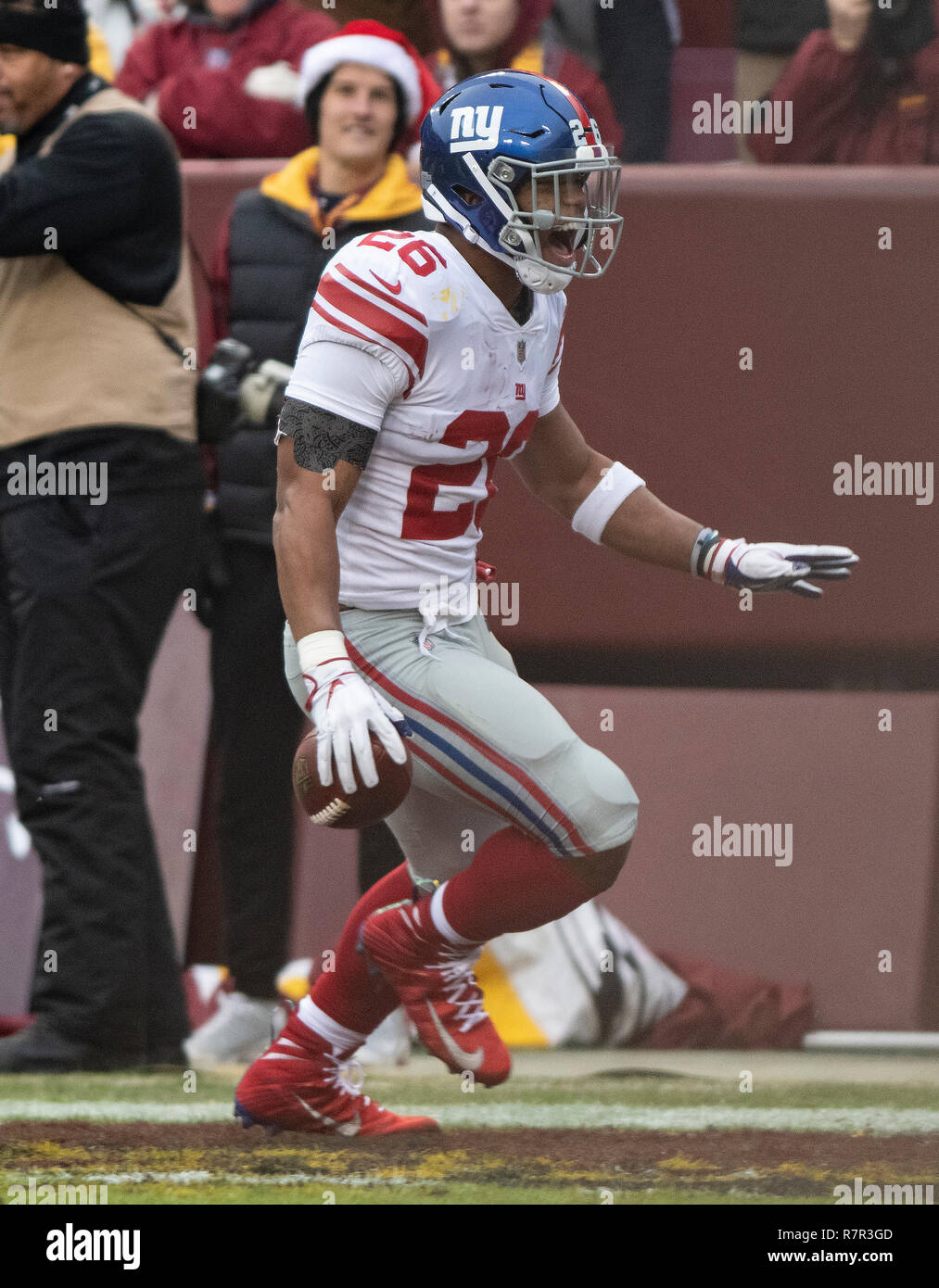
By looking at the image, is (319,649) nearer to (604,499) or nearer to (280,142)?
(604,499)

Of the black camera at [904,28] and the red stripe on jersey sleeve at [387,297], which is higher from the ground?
the black camera at [904,28]

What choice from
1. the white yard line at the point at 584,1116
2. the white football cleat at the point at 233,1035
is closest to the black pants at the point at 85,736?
the white football cleat at the point at 233,1035

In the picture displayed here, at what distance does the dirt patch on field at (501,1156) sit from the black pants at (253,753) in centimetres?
103

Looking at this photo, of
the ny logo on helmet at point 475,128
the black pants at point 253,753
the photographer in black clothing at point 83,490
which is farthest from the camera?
the black pants at point 253,753

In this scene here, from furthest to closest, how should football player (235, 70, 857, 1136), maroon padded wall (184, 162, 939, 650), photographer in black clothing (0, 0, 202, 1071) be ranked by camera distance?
maroon padded wall (184, 162, 939, 650) → photographer in black clothing (0, 0, 202, 1071) → football player (235, 70, 857, 1136)

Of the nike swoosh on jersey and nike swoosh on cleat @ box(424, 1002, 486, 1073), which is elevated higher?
the nike swoosh on jersey

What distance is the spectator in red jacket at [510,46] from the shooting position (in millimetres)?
5023

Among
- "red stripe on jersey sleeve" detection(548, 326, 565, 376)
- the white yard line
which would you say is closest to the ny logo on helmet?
"red stripe on jersey sleeve" detection(548, 326, 565, 376)

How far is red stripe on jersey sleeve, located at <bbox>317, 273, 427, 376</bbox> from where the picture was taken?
3082mm

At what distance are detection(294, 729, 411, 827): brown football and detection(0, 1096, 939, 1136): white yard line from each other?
0.90 meters

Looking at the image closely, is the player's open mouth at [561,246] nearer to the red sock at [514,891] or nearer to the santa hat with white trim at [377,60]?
the red sock at [514,891]

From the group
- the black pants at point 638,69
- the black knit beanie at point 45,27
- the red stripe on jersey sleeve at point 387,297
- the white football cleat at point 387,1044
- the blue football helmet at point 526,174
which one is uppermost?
the black pants at point 638,69

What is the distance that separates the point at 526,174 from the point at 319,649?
835mm

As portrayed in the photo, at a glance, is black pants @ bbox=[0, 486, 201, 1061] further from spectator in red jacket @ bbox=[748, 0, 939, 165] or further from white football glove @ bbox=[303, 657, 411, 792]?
spectator in red jacket @ bbox=[748, 0, 939, 165]
